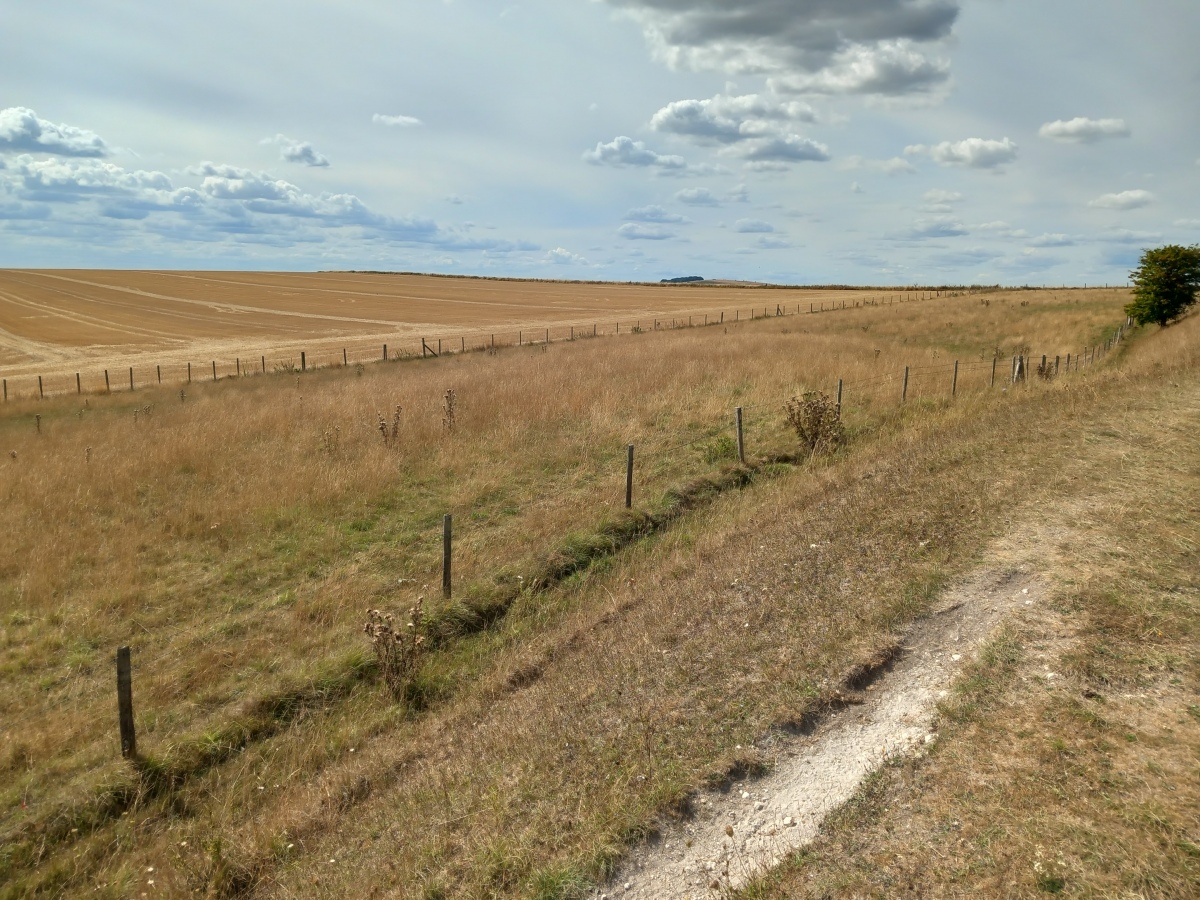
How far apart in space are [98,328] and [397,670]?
6159 centimetres

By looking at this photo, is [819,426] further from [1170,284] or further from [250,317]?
[250,317]

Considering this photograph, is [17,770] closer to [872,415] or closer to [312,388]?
[872,415]

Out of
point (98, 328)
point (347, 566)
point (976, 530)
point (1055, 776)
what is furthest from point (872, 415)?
point (98, 328)

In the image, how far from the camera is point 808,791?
4.67 metres

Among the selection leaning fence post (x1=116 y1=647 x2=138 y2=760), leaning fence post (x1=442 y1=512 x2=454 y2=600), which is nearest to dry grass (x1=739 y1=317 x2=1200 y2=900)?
leaning fence post (x1=116 y1=647 x2=138 y2=760)

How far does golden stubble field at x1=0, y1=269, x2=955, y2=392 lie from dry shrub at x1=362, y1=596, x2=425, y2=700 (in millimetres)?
→ 30018

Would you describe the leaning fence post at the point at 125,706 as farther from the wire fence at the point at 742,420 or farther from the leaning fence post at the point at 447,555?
the leaning fence post at the point at 447,555

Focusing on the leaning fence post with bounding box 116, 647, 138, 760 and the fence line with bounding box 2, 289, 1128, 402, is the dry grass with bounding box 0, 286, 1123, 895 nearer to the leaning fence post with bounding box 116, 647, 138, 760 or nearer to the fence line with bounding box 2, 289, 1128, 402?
the leaning fence post with bounding box 116, 647, 138, 760

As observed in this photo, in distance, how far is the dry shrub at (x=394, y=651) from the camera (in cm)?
750

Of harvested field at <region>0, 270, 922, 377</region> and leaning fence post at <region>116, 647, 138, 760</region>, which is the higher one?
harvested field at <region>0, 270, 922, 377</region>

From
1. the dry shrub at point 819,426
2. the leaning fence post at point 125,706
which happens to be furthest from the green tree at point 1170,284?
the leaning fence post at point 125,706

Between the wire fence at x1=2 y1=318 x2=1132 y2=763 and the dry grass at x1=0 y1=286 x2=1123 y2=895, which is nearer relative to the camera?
the dry grass at x1=0 y1=286 x2=1123 y2=895

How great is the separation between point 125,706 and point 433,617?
320cm

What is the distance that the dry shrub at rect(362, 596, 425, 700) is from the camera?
750 centimetres
